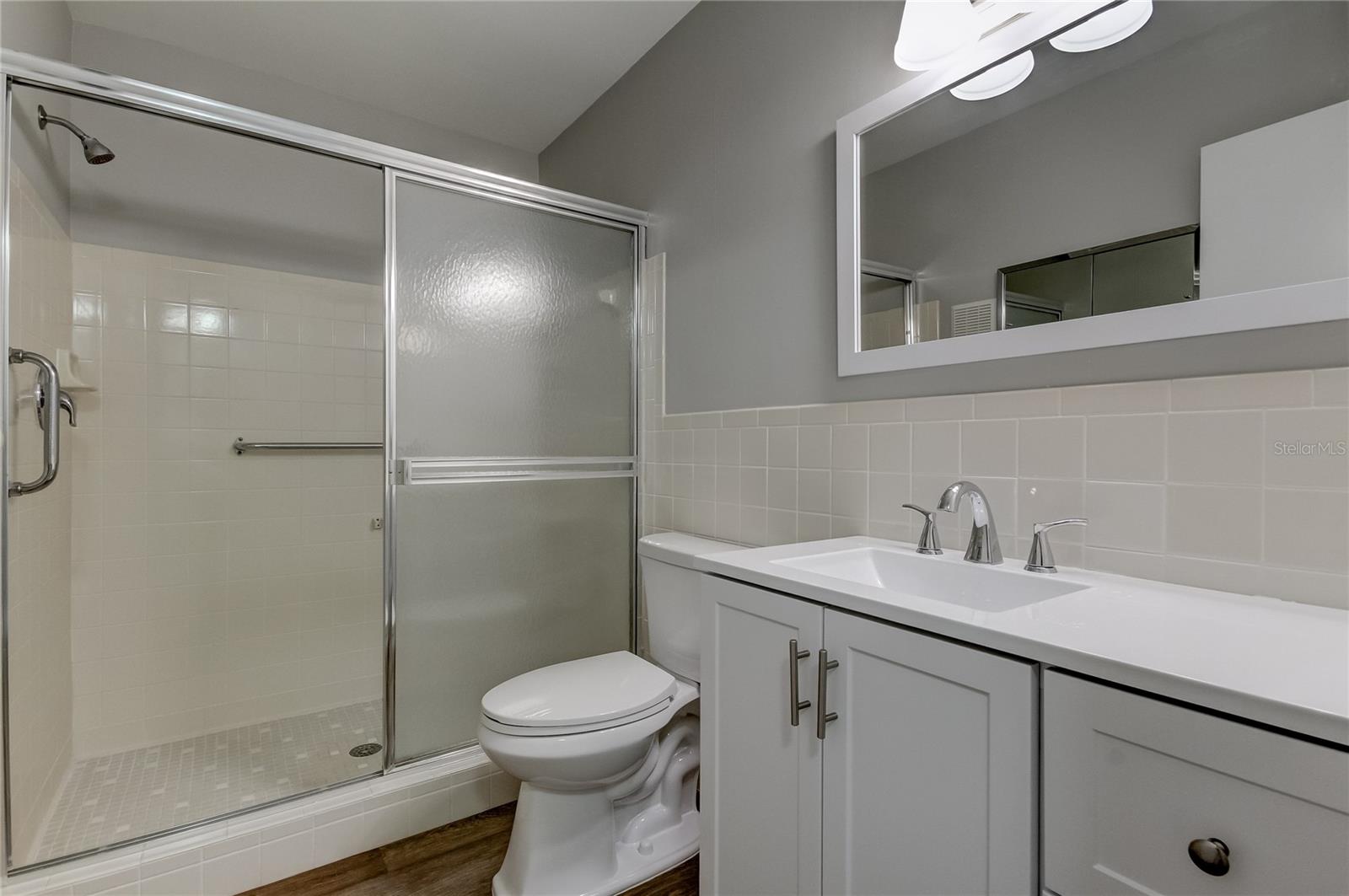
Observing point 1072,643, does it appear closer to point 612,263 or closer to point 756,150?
point 756,150

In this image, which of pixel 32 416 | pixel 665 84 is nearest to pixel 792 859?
pixel 32 416

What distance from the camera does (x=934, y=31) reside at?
125cm

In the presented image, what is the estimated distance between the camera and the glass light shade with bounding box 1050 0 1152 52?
1046 mm

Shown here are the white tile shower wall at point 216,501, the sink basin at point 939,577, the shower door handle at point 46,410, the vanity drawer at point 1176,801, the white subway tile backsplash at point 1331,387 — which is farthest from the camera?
the white tile shower wall at point 216,501

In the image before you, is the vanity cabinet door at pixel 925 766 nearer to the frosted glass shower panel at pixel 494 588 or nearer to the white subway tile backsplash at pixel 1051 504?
the white subway tile backsplash at pixel 1051 504

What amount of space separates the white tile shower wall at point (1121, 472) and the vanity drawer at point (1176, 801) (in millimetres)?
472

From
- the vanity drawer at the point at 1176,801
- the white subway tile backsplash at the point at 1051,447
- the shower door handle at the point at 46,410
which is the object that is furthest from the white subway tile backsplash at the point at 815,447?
the shower door handle at the point at 46,410

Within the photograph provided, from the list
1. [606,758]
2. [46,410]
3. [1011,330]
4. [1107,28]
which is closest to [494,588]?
[606,758]

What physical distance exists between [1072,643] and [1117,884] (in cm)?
23

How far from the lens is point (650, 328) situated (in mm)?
→ 2252

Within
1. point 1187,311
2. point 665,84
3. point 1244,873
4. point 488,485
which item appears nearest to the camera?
point 1244,873

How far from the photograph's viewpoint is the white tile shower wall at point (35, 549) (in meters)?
1.50

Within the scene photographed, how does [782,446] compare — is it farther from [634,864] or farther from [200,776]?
[200,776]

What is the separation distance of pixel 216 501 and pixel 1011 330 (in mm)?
2618
